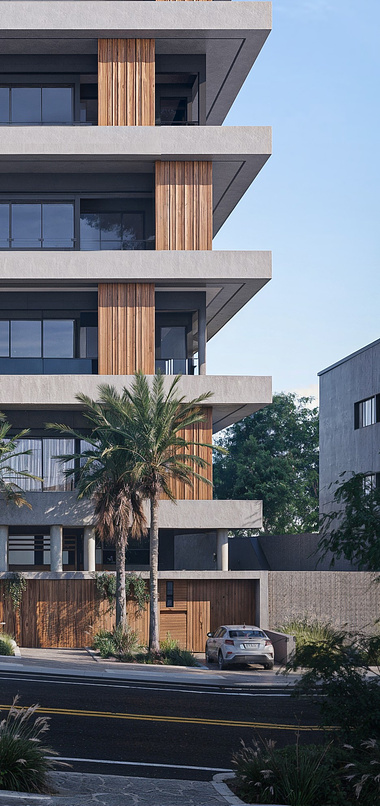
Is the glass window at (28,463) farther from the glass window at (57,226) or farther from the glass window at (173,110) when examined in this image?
the glass window at (173,110)

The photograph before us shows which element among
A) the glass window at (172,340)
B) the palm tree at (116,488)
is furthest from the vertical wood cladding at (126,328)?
the palm tree at (116,488)

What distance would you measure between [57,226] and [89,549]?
14.6m

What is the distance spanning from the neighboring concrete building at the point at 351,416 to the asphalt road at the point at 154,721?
67.3ft

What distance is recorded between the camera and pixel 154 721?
19.5 m

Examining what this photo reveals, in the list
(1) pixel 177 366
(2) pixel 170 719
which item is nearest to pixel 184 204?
(1) pixel 177 366

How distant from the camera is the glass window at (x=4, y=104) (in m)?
43.1

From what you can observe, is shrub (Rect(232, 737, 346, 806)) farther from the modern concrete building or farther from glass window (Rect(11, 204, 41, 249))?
glass window (Rect(11, 204, 41, 249))

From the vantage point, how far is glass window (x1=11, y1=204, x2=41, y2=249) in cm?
4281

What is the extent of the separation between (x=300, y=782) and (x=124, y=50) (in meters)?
36.4

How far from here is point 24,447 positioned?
41781mm

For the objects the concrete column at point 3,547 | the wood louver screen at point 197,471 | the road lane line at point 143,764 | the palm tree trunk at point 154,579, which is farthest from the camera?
the wood louver screen at point 197,471

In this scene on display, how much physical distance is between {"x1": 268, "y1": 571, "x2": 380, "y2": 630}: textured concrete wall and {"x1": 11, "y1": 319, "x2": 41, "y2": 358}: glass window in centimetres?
1476

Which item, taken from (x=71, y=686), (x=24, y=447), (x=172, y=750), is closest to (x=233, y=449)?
(x=24, y=447)

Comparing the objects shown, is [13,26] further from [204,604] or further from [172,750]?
[172,750]
